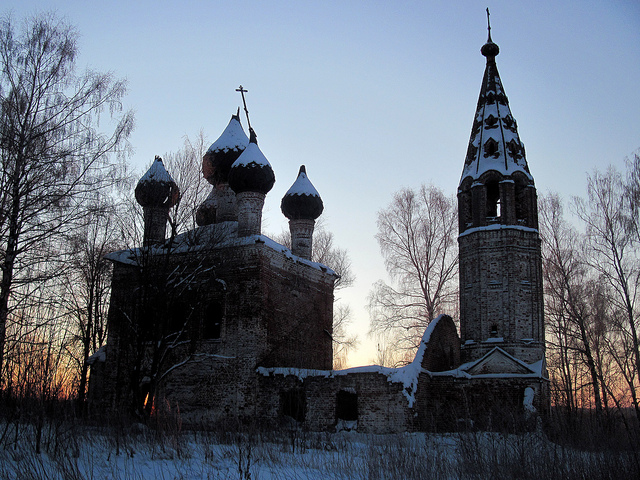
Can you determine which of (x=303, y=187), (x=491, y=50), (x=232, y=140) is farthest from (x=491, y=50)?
(x=232, y=140)

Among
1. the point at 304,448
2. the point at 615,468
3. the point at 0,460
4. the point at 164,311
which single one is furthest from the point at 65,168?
the point at 615,468

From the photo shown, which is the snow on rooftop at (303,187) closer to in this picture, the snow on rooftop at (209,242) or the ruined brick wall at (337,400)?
the snow on rooftop at (209,242)

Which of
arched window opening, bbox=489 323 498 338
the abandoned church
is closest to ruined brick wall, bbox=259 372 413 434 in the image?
the abandoned church

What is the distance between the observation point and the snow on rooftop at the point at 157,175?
51.8ft

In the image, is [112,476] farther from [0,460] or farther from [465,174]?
[465,174]

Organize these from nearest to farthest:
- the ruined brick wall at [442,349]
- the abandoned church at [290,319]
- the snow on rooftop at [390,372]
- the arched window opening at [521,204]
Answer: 1. the snow on rooftop at [390,372]
2. the abandoned church at [290,319]
3. the ruined brick wall at [442,349]
4. the arched window opening at [521,204]

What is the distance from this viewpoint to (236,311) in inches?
560

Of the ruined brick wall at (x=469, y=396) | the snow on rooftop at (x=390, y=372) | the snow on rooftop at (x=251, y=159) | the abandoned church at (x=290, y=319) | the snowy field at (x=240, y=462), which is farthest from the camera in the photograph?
the snow on rooftop at (x=251, y=159)

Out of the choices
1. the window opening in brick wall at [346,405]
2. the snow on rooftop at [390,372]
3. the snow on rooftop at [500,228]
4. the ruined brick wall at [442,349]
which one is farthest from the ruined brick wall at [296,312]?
the snow on rooftop at [500,228]

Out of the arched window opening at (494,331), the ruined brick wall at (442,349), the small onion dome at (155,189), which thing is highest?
the small onion dome at (155,189)

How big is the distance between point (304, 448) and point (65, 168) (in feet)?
20.0

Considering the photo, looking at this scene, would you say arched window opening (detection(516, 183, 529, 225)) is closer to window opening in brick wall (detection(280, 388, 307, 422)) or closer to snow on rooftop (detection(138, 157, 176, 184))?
window opening in brick wall (detection(280, 388, 307, 422))

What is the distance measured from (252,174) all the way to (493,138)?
715 cm

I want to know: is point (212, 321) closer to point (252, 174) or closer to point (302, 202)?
point (252, 174)
